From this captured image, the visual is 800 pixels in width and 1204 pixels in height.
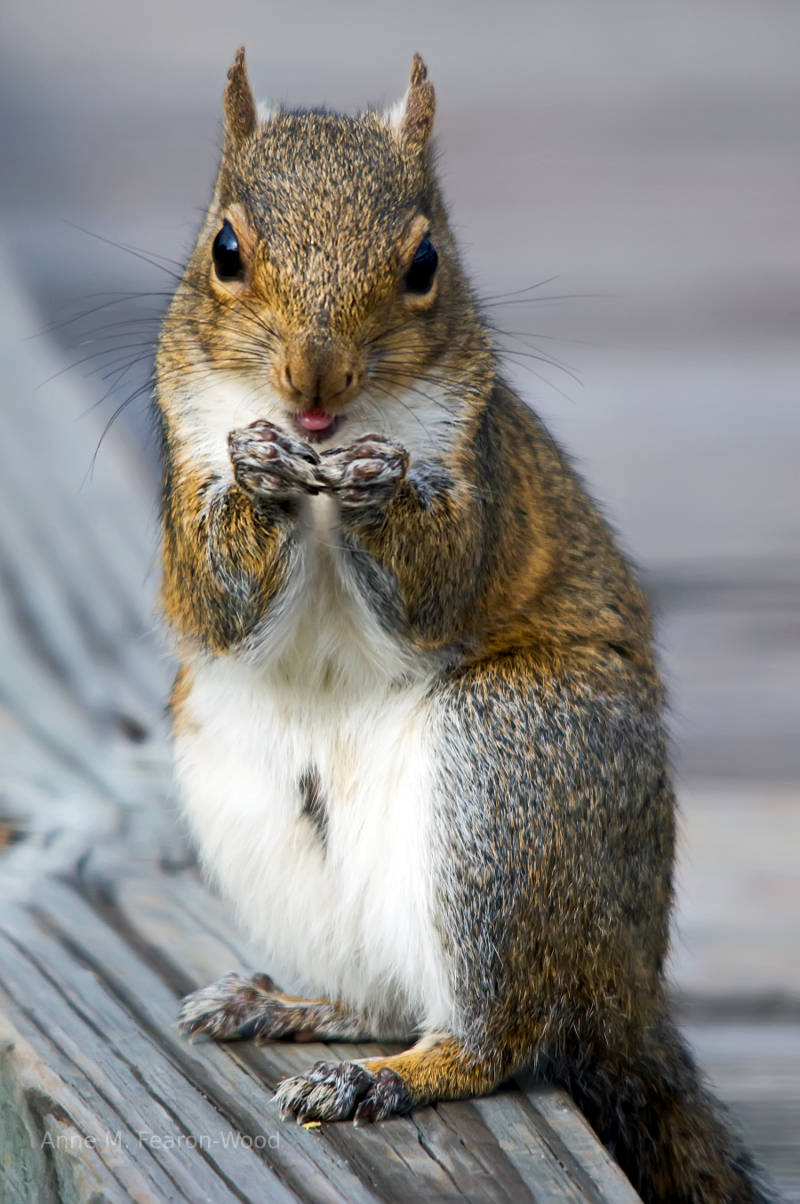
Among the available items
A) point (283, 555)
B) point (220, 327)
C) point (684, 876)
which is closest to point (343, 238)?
point (220, 327)

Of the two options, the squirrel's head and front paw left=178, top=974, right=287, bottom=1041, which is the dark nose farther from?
front paw left=178, top=974, right=287, bottom=1041

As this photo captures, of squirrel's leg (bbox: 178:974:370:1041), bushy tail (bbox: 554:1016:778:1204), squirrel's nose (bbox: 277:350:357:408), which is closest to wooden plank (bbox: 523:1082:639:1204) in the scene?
bushy tail (bbox: 554:1016:778:1204)

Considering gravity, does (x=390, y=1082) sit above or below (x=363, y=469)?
below

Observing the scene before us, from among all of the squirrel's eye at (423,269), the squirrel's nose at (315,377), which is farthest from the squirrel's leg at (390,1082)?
the squirrel's eye at (423,269)

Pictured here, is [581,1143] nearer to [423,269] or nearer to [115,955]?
[115,955]

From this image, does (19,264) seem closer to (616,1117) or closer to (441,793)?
(441,793)

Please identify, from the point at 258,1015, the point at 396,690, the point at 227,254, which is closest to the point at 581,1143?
the point at 258,1015

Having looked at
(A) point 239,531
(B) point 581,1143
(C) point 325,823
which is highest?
(A) point 239,531
